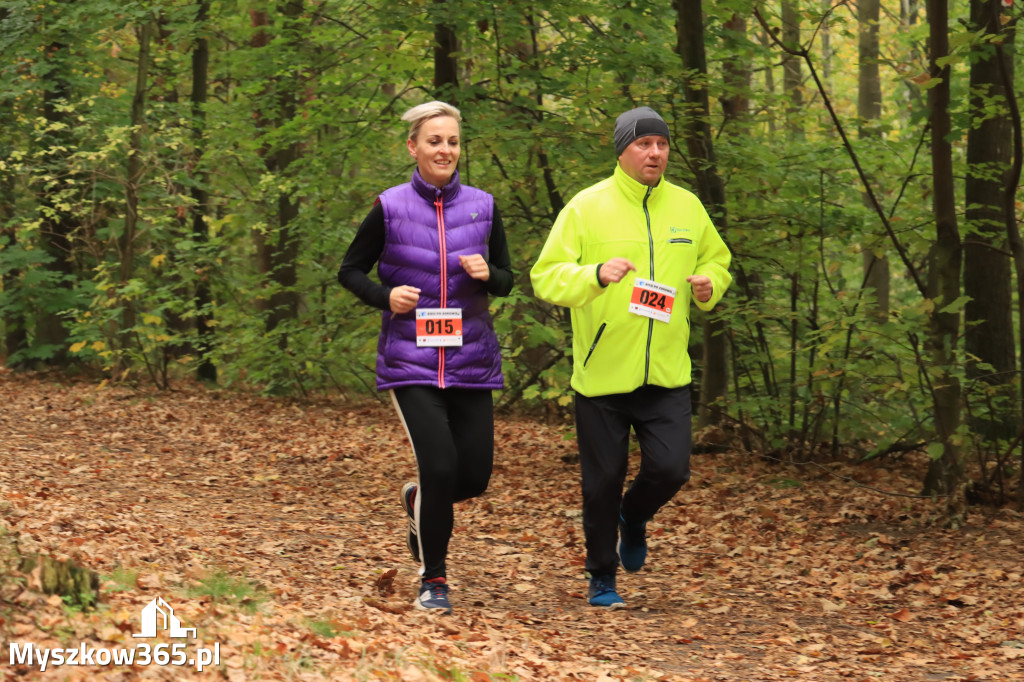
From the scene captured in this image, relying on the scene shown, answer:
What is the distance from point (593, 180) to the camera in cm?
839

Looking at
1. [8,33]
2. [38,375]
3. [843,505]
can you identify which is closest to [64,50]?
[8,33]

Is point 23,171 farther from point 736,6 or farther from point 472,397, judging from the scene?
point 472,397

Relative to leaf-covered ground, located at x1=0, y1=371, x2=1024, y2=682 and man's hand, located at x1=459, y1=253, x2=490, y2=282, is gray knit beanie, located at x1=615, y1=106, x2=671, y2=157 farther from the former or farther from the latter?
leaf-covered ground, located at x1=0, y1=371, x2=1024, y2=682

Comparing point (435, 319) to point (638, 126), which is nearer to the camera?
point (435, 319)

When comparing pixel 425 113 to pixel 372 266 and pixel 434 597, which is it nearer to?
pixel 372 266

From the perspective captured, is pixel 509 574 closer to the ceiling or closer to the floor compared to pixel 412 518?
closer to the floor

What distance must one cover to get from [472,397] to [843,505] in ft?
12.7

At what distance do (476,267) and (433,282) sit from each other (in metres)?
0.22

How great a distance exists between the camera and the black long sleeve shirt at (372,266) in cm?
508

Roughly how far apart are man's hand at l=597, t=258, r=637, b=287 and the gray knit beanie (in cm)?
73

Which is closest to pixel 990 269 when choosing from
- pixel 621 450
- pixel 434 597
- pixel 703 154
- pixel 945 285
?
pixel 945 285

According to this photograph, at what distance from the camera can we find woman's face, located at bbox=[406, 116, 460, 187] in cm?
505

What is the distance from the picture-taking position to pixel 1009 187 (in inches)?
262

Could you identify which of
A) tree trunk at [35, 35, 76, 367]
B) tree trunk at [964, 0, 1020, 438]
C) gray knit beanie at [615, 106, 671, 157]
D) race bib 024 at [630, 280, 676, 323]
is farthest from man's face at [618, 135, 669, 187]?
tree trunk at [35, 35, 76, 367]
